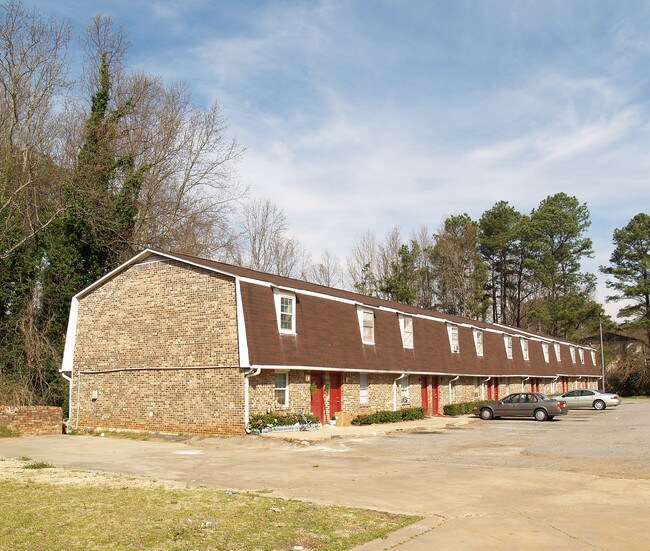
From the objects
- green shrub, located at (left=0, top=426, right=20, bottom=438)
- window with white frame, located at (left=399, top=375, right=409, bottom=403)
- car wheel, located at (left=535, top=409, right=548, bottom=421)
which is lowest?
car wheel, located at (left=535, top=409, right=548, bottom=421)

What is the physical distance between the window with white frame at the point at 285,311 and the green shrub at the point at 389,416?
5506 millimetres

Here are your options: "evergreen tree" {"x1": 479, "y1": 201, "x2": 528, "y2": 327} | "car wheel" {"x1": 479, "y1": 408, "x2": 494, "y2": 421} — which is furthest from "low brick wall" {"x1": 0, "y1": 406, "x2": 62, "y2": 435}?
"evergreen tree" {"x1": 479, "y1": 201, "x2": 528, "y2": 327}

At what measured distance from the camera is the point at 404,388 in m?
31.9

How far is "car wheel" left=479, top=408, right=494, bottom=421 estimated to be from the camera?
109ft

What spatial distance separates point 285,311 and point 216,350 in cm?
307

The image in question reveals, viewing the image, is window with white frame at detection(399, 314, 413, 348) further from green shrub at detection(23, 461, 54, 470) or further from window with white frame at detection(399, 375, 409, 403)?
green shrub at detection(23, 461, 54, 470)

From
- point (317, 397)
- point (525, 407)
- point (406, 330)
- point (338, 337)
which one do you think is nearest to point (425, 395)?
point (406, 330)

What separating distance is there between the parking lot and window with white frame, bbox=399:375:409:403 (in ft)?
23.0

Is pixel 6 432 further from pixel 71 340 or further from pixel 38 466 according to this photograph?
pixel 38 466

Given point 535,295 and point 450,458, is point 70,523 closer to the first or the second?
point 450,458

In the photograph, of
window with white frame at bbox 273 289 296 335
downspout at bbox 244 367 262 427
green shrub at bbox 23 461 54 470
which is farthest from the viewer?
window with white frame at bbox 273 289 296 335

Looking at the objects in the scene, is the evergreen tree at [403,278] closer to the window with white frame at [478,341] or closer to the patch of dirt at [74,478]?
the window with white frame at [478,341]

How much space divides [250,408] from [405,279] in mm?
44116

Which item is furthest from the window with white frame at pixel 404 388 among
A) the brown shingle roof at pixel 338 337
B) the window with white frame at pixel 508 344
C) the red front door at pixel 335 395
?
the window with white frame at pixel 508 344
